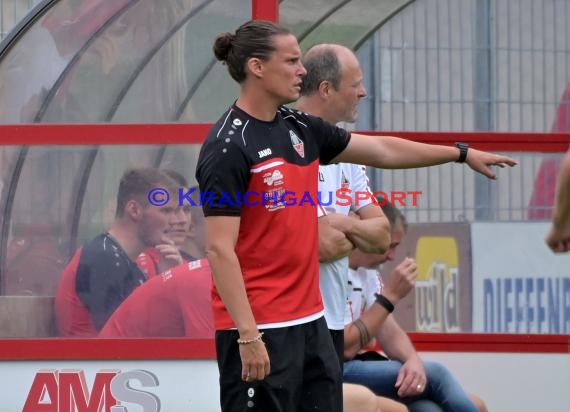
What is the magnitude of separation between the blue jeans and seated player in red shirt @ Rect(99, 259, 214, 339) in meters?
0.63

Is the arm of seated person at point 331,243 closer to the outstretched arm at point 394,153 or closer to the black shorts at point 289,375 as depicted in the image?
the outstretched arm at point 394,153

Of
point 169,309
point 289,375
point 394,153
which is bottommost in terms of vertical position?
point 289,375

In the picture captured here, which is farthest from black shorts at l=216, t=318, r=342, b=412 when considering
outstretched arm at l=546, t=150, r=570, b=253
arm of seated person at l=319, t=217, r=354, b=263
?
outstretched arm at l=546, t=150, r=570, b=253

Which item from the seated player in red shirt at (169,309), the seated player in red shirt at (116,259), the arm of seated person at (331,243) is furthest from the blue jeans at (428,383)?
the seated player in red shirt at (116,259)

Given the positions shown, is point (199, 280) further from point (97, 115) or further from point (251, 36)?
point (251, 36)

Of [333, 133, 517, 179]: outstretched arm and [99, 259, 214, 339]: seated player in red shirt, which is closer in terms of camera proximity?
[333, 133, 517, 179]: outstretched arm

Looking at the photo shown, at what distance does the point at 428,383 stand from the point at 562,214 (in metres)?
1.83

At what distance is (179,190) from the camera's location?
18.6 ft

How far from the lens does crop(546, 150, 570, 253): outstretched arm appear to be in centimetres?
372

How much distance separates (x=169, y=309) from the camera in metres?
5.66

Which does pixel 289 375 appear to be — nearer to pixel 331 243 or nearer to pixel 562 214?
pixel 331 243

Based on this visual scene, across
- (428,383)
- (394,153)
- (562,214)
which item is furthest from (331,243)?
(562,214)

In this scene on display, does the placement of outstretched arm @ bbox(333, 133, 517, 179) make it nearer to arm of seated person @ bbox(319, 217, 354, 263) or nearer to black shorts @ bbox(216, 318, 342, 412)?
arm of seated person @ bbox(319, 217, 354, 263)

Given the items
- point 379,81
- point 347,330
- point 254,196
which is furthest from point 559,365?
point 254,196
